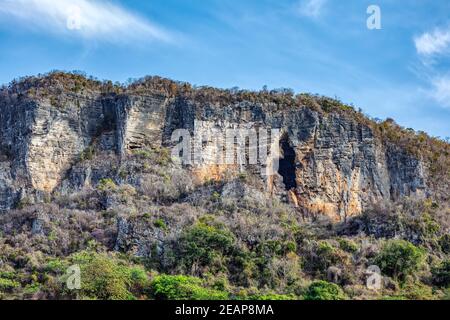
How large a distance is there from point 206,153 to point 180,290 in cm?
2062

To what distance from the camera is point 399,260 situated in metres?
46.8

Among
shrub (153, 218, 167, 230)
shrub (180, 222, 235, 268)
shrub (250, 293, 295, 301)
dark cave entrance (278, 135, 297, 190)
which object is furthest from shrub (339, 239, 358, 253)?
dark cave entrance (278, 135, 297, 190)

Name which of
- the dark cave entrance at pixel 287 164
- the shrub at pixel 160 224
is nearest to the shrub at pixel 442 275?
the shrub at pixel 160 224

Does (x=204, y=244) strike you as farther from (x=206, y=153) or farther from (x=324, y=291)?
(x=206, y=153)

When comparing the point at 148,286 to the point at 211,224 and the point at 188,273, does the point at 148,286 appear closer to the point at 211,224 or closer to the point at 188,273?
the point at 188,273

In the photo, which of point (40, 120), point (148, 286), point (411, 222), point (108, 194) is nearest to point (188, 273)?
point (148, 286)

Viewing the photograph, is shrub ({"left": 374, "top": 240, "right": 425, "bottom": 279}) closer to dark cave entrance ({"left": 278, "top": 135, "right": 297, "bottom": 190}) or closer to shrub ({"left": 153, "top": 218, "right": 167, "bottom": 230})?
shrub ({"left": 153, "top": 218, "right": 167, "bottom": 230})

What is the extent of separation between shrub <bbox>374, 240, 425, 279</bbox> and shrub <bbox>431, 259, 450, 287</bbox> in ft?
3.15

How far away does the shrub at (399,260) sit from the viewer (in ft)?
154

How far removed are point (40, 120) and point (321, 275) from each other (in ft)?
81.7

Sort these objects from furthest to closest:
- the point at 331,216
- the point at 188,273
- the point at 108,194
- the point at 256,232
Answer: the point at 331,216
the point at 108,194
the point at 256,232
the point at 188,273

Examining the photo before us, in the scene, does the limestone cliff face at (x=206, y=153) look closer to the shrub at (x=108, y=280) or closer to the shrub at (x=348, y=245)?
the shrub at (x=348, y=245)

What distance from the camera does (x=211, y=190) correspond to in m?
57.6

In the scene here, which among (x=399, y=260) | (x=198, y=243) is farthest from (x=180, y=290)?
(x=399, y=260)
